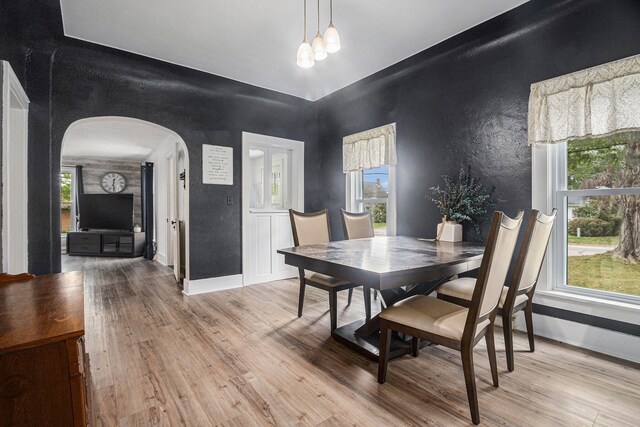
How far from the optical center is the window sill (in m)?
2.06

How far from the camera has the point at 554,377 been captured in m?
1.88

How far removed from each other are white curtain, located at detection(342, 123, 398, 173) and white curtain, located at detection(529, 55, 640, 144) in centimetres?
145

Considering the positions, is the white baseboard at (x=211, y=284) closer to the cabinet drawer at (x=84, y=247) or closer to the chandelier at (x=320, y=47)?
the chandelier at (x=320, y=47)

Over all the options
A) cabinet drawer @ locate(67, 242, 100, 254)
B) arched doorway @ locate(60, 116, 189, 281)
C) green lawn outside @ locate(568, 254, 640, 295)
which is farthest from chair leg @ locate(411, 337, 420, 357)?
cabinet drawer @ locate(67, 242, 100, 254)

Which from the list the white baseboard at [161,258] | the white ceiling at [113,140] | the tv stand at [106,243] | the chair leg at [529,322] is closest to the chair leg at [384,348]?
the chair leg at [529,322]

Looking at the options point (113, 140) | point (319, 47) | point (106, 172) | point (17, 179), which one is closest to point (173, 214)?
point (113, 140)

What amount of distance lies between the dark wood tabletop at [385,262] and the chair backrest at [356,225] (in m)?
0.93

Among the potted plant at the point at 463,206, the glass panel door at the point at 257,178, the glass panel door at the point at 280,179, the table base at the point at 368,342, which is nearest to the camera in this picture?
the table base at the point at 368,342

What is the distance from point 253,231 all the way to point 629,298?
3.71 metres

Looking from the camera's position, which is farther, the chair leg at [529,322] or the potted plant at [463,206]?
the potted plant at [463,206]

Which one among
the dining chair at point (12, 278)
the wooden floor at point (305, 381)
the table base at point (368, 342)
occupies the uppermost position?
the dining chair at point (12, 278)

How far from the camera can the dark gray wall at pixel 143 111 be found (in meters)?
2.66

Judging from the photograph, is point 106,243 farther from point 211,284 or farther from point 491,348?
point 491,348

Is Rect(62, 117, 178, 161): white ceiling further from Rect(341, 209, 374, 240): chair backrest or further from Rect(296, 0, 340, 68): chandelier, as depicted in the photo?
Rect(296, 0, 340, 68): chandelier
